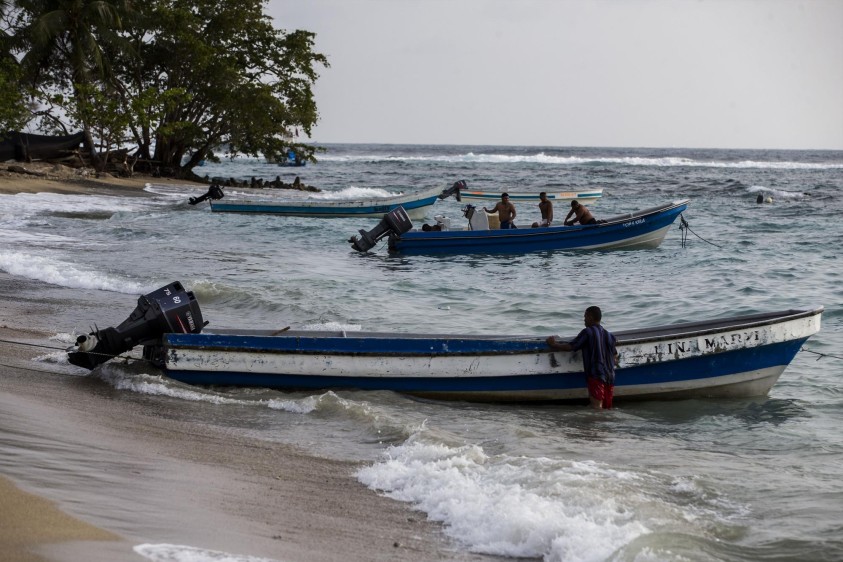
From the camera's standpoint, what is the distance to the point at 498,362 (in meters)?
8.48

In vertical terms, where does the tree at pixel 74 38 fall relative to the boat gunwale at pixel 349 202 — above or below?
above

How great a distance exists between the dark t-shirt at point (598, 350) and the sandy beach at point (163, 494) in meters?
2.65

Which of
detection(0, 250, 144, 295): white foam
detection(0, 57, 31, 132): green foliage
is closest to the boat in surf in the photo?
detection(0, 57, 31, 132): green foliage

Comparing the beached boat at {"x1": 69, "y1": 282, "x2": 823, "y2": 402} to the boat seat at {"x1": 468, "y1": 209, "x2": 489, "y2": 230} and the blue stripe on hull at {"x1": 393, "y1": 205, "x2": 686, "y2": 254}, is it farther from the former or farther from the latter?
the boat seat at {"x1": 468, "y1": 209, "x2": 489, "y2": 230}

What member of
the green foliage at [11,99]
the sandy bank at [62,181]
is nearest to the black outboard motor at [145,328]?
the sandy bank at [62,181]

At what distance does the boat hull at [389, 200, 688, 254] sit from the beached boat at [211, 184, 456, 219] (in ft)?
29.1

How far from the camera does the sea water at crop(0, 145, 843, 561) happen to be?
18.5ft

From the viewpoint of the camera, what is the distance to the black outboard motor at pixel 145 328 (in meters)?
8.65

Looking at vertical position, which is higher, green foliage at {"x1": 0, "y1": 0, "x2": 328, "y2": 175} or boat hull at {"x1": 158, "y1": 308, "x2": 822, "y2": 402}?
green foliage at {"x1": 0, "y1": 0, "x2": 328, "y2": 175}

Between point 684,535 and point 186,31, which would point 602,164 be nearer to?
point 186,31

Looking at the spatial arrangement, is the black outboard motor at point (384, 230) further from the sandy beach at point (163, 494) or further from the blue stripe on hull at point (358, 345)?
the sandy beach at point (163, 494)

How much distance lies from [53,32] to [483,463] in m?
33.9

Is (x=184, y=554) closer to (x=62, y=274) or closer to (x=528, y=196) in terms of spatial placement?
(x=62, y=274)

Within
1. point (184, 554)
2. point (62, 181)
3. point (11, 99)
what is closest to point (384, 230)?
point (184, 554)
